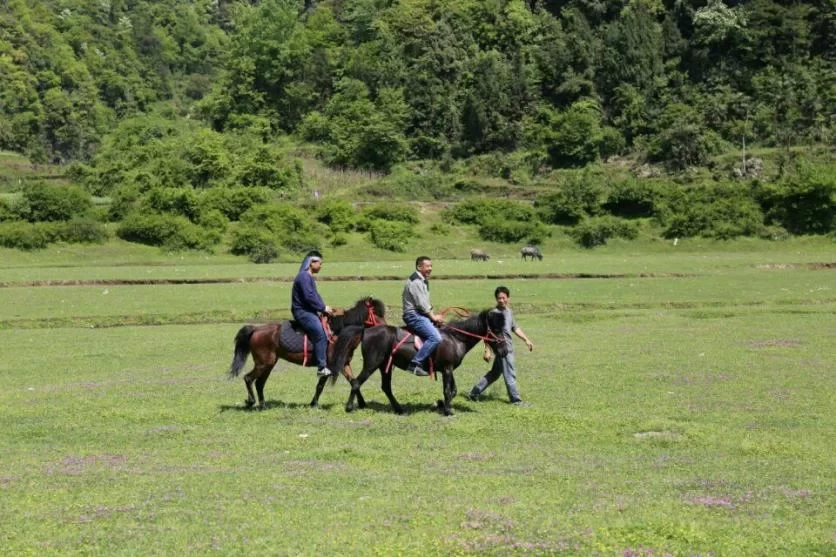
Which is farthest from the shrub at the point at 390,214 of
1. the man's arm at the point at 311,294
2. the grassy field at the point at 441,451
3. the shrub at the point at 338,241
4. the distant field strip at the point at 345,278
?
the man's arm at the point at 311,294

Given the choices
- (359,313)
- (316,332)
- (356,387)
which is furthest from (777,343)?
(316,332)

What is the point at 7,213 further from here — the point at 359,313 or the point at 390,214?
the point at 359,313

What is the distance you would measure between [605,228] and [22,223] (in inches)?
1665

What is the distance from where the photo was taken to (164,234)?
225ft

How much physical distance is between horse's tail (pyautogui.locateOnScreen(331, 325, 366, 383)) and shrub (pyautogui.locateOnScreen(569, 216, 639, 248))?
58873mm

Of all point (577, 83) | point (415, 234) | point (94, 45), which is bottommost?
point (415, 234)

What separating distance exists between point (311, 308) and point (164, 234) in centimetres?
5488

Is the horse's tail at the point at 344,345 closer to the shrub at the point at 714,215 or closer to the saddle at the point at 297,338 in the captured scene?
the saddle at the point at 297,338

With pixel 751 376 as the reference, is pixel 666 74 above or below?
above

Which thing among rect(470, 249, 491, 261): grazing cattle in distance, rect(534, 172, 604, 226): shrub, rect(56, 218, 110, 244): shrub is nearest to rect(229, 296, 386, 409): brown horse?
rect(470, 249, 491, 261): grazing cattle in distance

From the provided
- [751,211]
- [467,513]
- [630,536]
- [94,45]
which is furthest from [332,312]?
[94,45]

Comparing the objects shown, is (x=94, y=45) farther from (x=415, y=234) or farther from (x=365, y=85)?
(x=415, y=234)

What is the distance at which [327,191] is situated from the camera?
96.6 m

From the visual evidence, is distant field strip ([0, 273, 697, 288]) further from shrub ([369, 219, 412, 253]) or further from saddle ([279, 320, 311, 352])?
saddle ([279, 320, 311, 352])
